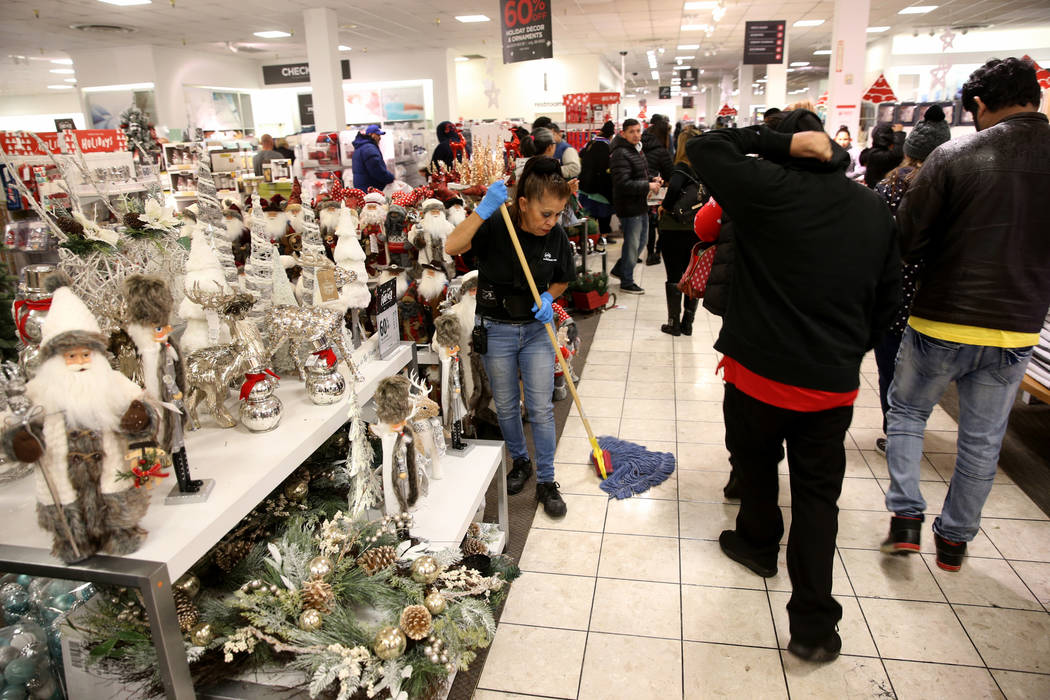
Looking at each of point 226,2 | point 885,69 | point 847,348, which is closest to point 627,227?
point 847,348

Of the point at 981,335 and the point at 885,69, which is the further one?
the point at 885,69

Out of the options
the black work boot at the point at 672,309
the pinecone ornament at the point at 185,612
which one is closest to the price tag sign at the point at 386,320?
the pinecone ornament at the point at 185,612

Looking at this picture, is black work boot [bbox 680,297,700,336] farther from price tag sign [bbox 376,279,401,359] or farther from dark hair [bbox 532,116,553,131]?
price tag sign [bbox 376,279,401,359]

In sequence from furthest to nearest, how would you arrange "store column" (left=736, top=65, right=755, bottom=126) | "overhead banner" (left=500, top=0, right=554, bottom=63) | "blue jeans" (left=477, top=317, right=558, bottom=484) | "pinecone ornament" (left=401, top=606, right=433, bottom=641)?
"store column" (left=736, top=65, right=755, bottom=126), "overhead banner" (left=500, top=0, right=554, bottom=63), "blue jeans" (left=477, top=317, right=558, bottom=484), "pinecone ornament" (left=401, top=606, right=433, bottom=641)

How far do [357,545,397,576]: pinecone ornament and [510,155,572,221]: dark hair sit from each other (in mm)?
1340

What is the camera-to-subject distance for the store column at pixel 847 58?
7.99m

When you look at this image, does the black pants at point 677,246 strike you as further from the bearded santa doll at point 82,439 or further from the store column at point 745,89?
the store column at point 745,89

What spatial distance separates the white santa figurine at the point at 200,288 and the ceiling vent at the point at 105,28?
11.1 meters

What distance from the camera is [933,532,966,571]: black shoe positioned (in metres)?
2.50

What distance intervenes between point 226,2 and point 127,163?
657 centimetres

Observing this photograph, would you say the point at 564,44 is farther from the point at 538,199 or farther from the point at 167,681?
the point at 167,681

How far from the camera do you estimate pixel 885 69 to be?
15.1m

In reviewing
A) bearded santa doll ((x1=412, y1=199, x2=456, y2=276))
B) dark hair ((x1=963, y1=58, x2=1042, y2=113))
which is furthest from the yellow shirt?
bearded santa doll ((x1=412, y1=199, x2=456, y2=276))

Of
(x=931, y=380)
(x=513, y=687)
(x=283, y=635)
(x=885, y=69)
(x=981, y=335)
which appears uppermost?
(x=885, y=69)
